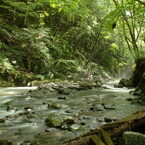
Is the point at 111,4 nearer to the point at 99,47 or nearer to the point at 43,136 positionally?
the point at 99,47

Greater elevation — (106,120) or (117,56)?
(117,56)

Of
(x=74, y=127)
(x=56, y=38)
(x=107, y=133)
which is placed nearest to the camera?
(x=107, y=133)

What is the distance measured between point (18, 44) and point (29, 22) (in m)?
3.45

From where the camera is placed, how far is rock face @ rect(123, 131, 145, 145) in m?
1.93

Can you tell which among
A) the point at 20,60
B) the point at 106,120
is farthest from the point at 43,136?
the point at 20,60

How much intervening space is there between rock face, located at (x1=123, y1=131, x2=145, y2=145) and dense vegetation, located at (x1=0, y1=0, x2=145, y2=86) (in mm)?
6168

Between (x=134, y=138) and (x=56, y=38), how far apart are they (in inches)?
609

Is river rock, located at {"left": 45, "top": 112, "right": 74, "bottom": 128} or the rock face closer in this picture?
the rock face

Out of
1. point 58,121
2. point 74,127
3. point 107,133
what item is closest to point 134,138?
point 107,133

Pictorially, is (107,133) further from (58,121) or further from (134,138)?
(58,121)

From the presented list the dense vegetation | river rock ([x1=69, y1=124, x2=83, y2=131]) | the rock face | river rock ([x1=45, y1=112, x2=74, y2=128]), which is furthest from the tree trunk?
the dense vegetation

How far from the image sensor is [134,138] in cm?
198

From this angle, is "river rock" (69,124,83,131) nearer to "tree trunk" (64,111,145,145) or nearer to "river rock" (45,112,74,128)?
"river rock" (45,112,74,128)

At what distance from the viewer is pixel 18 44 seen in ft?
42.3
